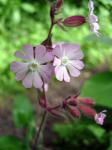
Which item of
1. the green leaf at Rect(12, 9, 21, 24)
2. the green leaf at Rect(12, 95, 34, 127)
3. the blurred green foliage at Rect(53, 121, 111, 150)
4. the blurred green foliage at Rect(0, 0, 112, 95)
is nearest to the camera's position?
the green leaf at Rect(12, 95, 34, 127)

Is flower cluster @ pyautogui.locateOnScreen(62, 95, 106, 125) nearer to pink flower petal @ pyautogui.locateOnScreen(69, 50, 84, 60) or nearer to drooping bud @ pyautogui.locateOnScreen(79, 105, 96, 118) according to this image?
drooping bud @ pyautogui.locateOnScreen(79, 105, 96, 118)

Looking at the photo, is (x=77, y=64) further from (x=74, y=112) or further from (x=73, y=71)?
(x=74, y=112)

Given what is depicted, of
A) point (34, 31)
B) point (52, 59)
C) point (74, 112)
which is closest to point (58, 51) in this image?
point (52, 59)

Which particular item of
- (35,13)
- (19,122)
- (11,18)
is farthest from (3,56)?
Answer: (19,122)

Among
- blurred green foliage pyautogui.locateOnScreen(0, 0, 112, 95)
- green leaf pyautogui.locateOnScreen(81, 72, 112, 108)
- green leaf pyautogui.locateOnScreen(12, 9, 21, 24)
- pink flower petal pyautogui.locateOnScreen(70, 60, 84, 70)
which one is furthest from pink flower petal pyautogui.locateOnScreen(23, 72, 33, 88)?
green leaf pyautogui.locateOnScreen(12, 9, 21, 24)

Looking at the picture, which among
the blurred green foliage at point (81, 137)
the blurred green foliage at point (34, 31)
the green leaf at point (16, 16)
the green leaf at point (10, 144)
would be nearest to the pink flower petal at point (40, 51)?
the green leaf at point (10, 144)

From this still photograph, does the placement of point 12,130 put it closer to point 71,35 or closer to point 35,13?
point 71,35

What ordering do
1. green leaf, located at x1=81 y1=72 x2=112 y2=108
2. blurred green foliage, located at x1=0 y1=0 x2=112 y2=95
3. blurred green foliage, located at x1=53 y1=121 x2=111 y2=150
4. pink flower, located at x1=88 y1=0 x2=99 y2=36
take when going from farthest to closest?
blurred green foliage, located at x1=0 y1=0 x2=112 y2=95 < blurred green foliage, located at x1=53 y1=121 x2=111 y2=150 < green leaf, located at x1=81 y1=72 x2=112 y2=108 < pink flower, located at x1=88 y1=0 x2=99 y2=36
